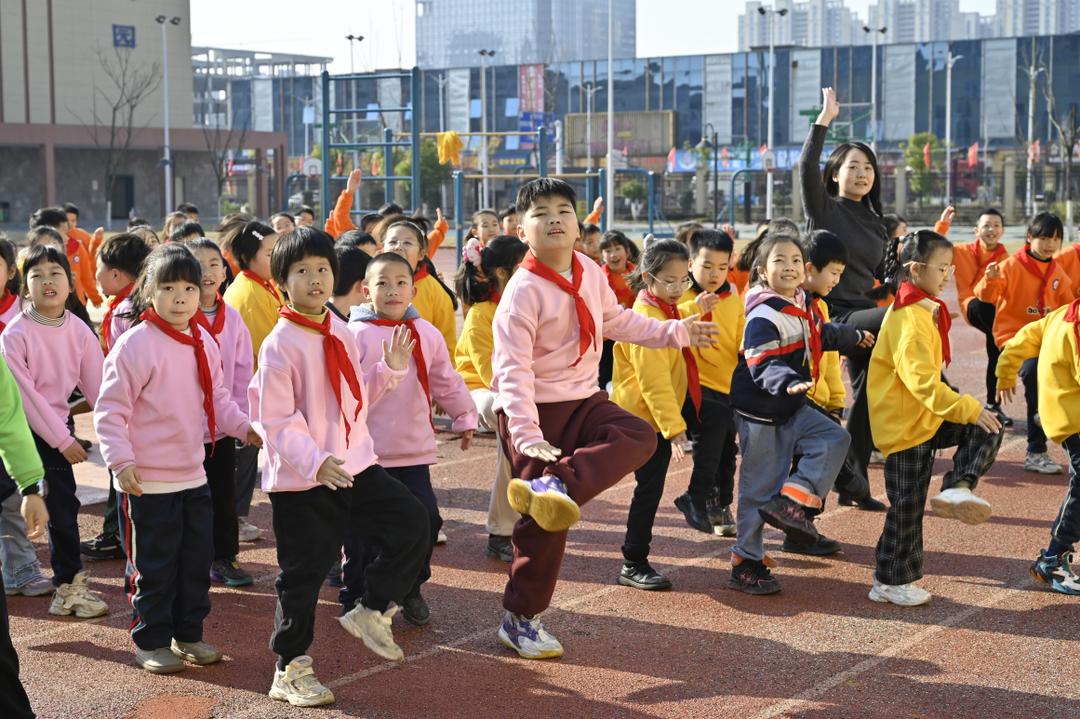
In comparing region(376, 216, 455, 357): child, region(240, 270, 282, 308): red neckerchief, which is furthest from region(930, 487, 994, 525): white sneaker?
region(240, 270, 282, 308): red neckerchief

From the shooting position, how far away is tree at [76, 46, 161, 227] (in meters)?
51.6

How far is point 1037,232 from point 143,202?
5035cm

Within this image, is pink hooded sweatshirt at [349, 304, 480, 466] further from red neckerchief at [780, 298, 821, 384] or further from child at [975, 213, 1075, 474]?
child at [975, 213, 1075, 474]

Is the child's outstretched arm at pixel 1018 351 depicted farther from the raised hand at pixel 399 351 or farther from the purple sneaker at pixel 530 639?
the raised hand at pixel 399 351

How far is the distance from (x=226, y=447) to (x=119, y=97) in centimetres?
5279

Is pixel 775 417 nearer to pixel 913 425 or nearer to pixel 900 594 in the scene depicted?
pixel 913 425

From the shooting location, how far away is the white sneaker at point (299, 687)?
3887 millimetres

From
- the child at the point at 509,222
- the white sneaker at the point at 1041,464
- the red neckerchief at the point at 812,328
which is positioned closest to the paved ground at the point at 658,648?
the red neckerchief at the point at 812,328

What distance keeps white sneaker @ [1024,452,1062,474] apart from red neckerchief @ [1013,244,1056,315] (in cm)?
124

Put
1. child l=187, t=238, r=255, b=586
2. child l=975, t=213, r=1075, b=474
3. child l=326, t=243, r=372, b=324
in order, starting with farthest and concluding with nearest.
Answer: child l=975, t=213, r=1075, b=474, child l=187, t=238, r=255, b=586, child l=326, t=243, r=372, b=324

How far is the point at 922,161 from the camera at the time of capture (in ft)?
190

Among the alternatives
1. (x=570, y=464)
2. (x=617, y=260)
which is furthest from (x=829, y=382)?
(x=617, y=260)

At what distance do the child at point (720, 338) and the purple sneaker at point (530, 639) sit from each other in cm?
185

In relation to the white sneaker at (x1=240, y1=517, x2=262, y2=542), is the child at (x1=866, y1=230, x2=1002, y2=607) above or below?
above
